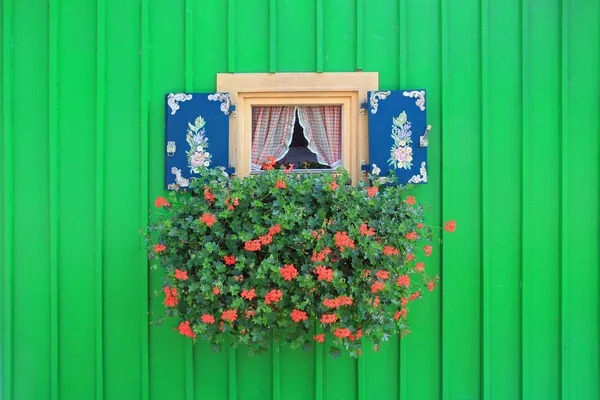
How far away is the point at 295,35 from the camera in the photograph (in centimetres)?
326

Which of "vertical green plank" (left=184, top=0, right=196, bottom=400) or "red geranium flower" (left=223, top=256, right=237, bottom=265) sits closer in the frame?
"red geranium flower" (left=223, top=256, right=237, bottom=265)

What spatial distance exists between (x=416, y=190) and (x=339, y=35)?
119cm

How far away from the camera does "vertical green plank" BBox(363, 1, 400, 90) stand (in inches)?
128
